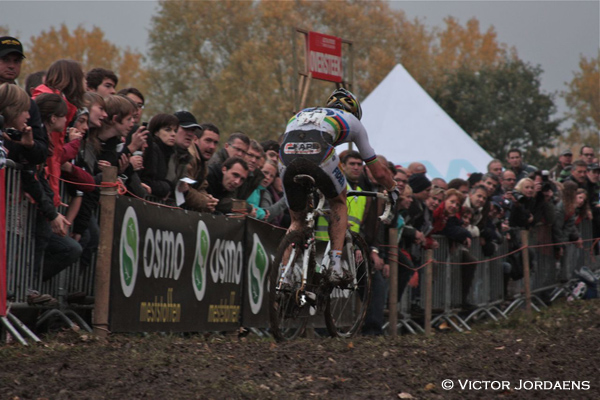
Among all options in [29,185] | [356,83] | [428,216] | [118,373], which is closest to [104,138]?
[29,185]

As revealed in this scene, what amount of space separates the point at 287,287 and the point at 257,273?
2438 mm

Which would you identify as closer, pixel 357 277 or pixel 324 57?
pixel 357 277

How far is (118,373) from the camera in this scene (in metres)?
6.03

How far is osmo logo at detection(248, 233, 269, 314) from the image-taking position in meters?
10.5

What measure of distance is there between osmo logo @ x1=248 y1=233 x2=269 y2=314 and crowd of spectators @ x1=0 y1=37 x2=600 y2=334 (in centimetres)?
45

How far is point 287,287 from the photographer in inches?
328

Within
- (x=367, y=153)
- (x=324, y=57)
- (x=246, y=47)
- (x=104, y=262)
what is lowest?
(x=104, y=262)

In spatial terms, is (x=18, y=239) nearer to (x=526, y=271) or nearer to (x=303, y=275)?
(x=303, y=275)

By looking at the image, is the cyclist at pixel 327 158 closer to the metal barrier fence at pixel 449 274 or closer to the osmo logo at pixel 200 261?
the osmo logo at pixel 200 261

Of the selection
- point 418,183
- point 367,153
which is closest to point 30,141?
point 367,153

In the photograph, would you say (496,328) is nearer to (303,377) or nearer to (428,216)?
(428,216)

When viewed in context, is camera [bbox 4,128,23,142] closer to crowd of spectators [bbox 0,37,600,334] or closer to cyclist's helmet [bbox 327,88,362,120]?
crowd of spectators [bbox 0,37,600,334]

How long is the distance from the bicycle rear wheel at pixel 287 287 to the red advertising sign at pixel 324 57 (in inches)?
404

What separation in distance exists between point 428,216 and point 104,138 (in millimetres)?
6230
